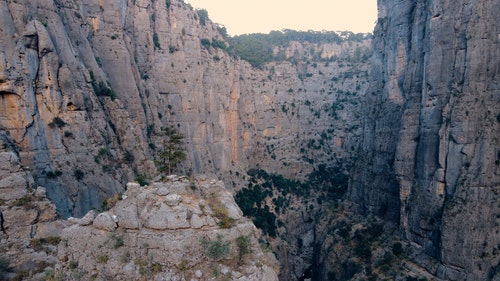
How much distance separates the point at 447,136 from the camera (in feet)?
118

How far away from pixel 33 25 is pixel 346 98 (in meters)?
61.6

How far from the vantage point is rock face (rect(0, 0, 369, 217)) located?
1068 inches

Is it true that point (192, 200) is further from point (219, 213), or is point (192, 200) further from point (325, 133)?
point (325, 133)

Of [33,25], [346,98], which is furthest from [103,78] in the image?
[346,98]

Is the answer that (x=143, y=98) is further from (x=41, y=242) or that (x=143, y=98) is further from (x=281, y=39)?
(x=281, y=39)

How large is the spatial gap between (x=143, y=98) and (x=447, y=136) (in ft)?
106

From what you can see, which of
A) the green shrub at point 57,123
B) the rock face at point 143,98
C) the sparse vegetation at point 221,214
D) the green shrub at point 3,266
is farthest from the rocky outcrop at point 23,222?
the sparse vegetation at point 221,214

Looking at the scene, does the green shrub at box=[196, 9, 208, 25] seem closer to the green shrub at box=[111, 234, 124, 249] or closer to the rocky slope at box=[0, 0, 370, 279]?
the rocky slope at box=[0, 0, 370, 279]

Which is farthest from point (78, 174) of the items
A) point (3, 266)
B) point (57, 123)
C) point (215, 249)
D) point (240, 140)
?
point (240, 140)

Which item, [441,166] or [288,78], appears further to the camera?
[288,78]

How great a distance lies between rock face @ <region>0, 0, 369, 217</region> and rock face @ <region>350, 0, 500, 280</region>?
26101 millimetres

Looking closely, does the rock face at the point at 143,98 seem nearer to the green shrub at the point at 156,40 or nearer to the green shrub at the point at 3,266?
the green shrub at the point at 156,40

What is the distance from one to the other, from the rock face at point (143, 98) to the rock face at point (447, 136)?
85.6ft

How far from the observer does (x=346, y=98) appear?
77500mm
